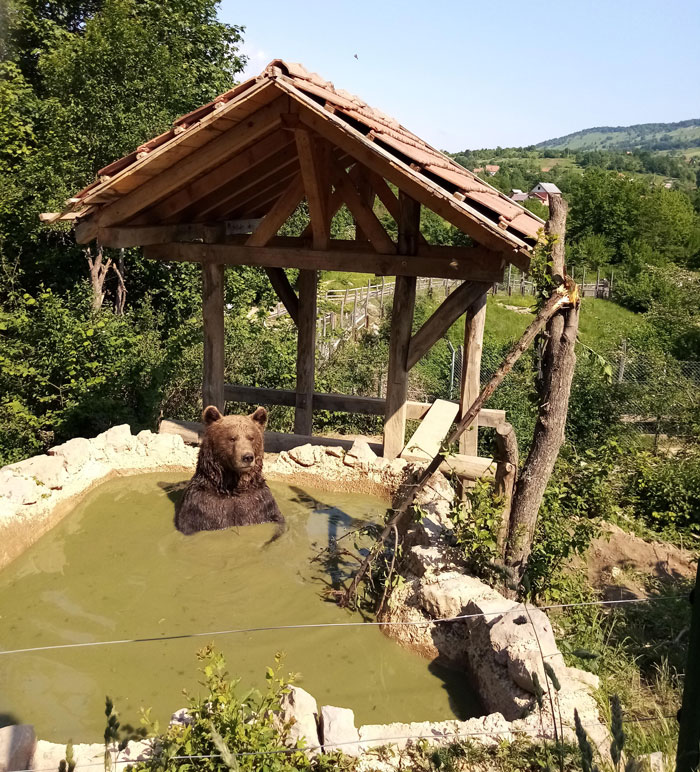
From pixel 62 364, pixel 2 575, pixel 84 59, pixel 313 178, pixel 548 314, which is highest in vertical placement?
pixel 84 59

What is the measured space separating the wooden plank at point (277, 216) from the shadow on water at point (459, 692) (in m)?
4.52

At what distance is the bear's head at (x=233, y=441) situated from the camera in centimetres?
582

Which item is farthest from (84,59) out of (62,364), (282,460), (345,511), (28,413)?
(345,511)

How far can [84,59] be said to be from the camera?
439 inches

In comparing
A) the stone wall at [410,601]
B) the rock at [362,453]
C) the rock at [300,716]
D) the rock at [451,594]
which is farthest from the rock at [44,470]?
the rock at [300,716]

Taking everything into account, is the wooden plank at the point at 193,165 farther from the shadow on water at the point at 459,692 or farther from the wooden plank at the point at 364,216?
the shadow on water at the point at 459,692

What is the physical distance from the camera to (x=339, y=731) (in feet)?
10.4

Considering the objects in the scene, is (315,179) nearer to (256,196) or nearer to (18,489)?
(256,196)

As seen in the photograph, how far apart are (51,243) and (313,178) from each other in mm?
8780

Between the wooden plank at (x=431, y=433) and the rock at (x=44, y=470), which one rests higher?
the wooden plank at (x=431, y=433)

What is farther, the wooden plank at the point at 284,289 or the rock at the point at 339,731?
the wooden plank at the point at 284,289

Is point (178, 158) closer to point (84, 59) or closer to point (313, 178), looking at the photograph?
point (313, 178)

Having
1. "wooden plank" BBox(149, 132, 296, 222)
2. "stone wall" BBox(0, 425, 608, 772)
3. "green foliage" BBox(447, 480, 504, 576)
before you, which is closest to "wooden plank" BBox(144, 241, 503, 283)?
"wooden plank" BBox(149, 132, 296, 222)

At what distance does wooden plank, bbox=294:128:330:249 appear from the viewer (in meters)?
6.06
